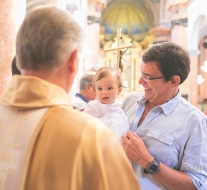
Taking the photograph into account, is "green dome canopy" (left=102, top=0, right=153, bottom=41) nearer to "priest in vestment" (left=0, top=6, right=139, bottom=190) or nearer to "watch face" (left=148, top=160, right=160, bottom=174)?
"watch face" (left=148, top=160, right=160, bottom=174)

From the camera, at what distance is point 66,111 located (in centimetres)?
116

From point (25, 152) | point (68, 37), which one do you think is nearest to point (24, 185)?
point (25, 152)

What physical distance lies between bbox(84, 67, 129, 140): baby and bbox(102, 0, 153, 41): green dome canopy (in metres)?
20.3

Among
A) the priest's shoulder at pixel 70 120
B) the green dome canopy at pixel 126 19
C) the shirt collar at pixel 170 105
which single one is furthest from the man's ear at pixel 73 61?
the green dome canopy at pixel 126 19

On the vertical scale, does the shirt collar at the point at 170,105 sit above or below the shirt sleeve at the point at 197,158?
above

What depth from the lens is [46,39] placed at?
1.16 m

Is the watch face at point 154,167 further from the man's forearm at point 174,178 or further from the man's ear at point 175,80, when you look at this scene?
the man's ear at point 175,80

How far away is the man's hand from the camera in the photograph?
1.91 meters

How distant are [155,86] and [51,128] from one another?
1094mm

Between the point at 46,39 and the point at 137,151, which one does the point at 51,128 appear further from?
the point at 137,151

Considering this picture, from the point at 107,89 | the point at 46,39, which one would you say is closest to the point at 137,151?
the point at 107,89

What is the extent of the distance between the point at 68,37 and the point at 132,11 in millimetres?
22768

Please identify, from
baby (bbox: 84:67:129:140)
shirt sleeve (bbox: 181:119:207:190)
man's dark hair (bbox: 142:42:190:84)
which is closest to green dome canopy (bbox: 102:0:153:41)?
baby (bbox: 84:67:129:140)

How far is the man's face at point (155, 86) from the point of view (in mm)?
2082
